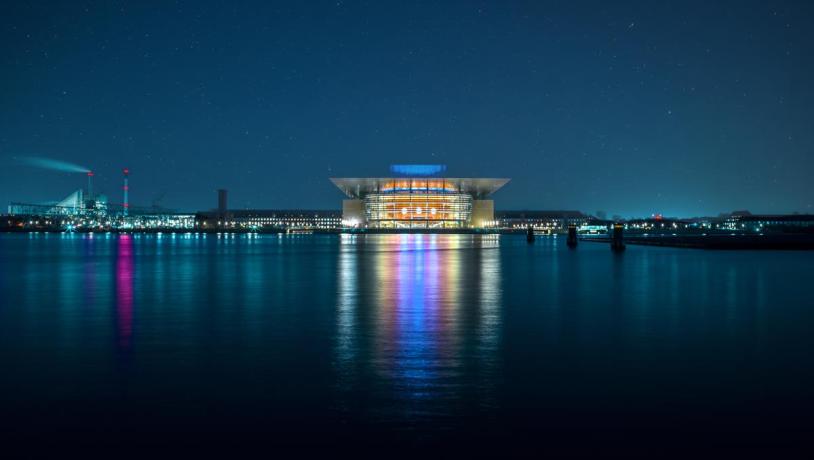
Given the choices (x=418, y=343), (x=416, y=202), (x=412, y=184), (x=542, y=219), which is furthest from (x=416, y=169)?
(x=418, y=343)

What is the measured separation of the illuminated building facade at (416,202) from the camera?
127 metres

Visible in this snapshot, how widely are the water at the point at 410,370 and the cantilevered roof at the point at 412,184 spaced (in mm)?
113958

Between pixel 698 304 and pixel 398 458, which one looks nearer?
pixel 398 458

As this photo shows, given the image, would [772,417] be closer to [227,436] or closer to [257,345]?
[227,436]

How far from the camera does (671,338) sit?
9.02m

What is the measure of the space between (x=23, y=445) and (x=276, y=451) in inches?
68.7

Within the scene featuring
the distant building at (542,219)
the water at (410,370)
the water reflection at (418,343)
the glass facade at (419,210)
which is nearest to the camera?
the water at (410,370)

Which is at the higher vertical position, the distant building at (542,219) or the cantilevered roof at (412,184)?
the cantilevered roof at (412,184)

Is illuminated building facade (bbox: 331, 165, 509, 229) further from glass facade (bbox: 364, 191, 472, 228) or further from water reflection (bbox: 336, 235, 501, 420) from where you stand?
water reflection (bbox: 336, 235, 501, 420)

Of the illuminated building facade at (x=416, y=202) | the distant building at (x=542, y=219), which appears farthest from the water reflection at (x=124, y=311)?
the distant building at (x=542, y=219)

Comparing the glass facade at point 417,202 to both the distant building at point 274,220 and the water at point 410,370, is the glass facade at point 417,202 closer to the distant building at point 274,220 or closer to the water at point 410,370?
the distant building at point 274,220

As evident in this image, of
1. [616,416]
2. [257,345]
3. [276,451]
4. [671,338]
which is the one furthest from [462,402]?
[671,338]

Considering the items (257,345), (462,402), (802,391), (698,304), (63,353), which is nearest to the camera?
(462,402)

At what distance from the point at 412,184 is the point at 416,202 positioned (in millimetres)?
4063
